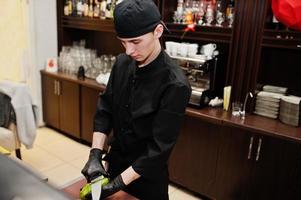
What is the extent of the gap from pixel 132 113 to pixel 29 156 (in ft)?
7.81

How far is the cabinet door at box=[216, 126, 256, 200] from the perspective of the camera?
225 centimetres

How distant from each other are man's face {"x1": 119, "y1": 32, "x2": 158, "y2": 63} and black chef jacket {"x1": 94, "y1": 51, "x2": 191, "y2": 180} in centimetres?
9

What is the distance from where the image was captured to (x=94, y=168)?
129 cm

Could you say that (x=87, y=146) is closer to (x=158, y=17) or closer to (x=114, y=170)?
(x=114, y=170)

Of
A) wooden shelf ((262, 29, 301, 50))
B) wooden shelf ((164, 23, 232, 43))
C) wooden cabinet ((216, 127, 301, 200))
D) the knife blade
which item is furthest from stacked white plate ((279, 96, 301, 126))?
the knife blade

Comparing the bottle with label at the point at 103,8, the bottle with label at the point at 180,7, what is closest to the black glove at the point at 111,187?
the bottle with label at the point at 180,7

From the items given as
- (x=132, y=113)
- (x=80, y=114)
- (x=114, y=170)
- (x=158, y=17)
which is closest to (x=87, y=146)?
(x=80, y=114)

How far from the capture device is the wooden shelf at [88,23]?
336 centimetres

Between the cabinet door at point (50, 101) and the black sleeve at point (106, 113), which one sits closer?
the black sleeve at point (106, 113)

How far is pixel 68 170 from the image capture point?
3.06 meters

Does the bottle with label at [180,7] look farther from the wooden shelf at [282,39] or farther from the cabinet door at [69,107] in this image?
the cabinet door at [69,107]

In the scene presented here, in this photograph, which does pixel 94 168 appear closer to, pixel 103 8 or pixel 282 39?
pixel 282 39

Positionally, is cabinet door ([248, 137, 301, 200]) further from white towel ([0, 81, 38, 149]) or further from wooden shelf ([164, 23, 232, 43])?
white towel ([0, 81, 38, 149])

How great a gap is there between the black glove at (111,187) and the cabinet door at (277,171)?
1.33 meters
